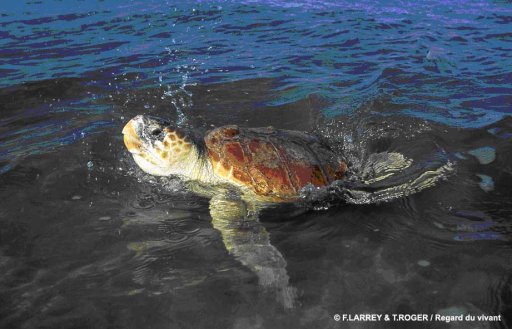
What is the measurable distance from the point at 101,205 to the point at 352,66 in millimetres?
5576

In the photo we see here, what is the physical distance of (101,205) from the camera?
351cm

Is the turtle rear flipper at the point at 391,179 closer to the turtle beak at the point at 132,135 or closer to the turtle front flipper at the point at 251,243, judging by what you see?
the turtle front flipper at the point at 251,243

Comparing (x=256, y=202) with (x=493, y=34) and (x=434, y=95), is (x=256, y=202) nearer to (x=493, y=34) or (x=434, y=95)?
(x=434, y=95)

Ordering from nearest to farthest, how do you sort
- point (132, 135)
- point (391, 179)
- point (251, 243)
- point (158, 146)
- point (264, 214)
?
point (251, 243)
point (264, 214)
point (132, 135)
point (158, 146)
point (391, 179)

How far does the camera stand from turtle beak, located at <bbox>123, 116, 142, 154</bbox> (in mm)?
3660

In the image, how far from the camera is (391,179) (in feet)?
12.9

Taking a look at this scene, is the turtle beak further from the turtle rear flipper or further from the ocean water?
the turtle rear flipper

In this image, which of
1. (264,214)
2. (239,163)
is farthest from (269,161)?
(264,214)

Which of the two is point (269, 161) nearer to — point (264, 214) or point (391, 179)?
point (264, 214)

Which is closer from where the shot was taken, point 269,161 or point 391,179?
point 269,161

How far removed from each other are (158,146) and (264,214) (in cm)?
115

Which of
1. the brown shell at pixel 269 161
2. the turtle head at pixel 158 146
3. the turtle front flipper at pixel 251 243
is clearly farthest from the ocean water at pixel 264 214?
the brown shell at pixel 269 161

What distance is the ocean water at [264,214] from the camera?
249 centimetres

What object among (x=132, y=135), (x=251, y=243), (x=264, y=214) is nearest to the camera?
(x=251, y=243)
